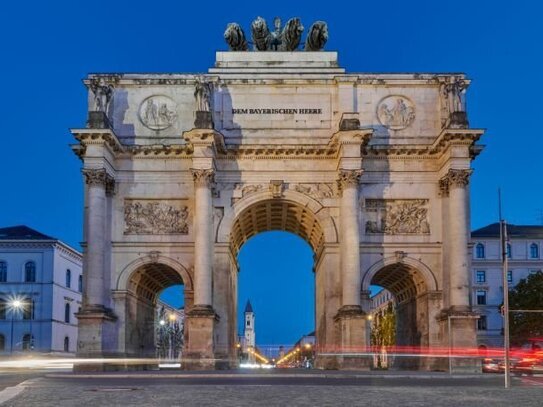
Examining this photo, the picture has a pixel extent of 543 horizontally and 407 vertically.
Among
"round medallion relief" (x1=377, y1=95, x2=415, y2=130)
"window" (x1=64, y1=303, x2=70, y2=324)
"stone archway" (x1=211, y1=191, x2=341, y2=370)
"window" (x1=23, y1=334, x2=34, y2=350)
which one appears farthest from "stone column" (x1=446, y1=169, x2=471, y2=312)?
"window" (x1=64, y1=303, x2=70, y2=324)

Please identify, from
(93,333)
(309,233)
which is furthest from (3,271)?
(93,333)

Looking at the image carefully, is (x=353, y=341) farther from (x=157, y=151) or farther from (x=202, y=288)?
(x=157, y=151)

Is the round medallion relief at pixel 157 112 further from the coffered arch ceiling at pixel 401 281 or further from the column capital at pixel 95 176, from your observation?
the coffered arch ceiling at pixel 401 281

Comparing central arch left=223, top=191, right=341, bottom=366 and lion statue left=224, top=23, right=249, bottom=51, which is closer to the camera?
central arch left=223, top=191, right=341, bottom=366

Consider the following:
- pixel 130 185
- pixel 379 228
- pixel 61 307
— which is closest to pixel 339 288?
pixel 379 228

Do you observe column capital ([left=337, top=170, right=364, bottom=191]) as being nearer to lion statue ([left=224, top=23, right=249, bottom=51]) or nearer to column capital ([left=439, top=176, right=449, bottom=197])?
column capital ([left=439, top=176, right=449, bottom=197])

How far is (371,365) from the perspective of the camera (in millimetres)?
39125

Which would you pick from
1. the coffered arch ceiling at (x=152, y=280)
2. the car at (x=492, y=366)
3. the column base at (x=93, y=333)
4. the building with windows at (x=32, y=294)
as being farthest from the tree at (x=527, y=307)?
the building with windows at (x=32, y=294)

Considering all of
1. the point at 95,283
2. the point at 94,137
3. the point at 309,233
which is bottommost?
the point at 95,283

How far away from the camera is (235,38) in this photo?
44.6 metres

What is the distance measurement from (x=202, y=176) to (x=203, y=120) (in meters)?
2.59

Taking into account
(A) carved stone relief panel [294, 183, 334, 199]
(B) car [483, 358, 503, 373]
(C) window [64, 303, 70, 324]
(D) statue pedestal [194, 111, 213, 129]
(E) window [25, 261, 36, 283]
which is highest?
(D) statue pedestal [194, 111, 213, 129]

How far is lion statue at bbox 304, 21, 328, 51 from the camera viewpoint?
44688 mm

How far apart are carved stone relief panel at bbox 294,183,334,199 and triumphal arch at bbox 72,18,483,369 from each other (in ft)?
0.19
